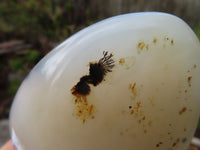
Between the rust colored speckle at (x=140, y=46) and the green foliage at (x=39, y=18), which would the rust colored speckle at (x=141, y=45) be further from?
the green foliage at (x=39, y=18)

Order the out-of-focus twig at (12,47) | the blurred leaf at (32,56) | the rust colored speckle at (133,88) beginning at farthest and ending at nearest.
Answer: the out-of-focus twig at (12,47)
the blurred leaf at (32,56)
the rust colored speckle at (133,88)

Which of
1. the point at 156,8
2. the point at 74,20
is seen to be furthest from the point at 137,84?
the point at 74,20

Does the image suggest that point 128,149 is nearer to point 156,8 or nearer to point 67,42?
point 67,42

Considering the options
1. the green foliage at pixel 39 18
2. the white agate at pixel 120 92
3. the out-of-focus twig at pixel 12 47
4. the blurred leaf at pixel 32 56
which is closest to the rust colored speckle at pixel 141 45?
the white agate at pixel 120 92

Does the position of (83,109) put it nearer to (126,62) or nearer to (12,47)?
(126,62)

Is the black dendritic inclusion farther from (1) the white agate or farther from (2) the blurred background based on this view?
(2) the blurred background

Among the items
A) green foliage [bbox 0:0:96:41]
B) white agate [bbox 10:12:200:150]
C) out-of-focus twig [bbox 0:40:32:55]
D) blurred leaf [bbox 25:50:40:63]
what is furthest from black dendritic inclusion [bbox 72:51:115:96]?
out-of-focus twig [bbox 0:40:32:55]

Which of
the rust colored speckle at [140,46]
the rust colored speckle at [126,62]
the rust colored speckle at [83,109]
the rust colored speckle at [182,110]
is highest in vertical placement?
the rust colored speckle at [140,46]

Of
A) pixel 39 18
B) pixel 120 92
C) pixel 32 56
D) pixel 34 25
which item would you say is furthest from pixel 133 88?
pixel 34 25
